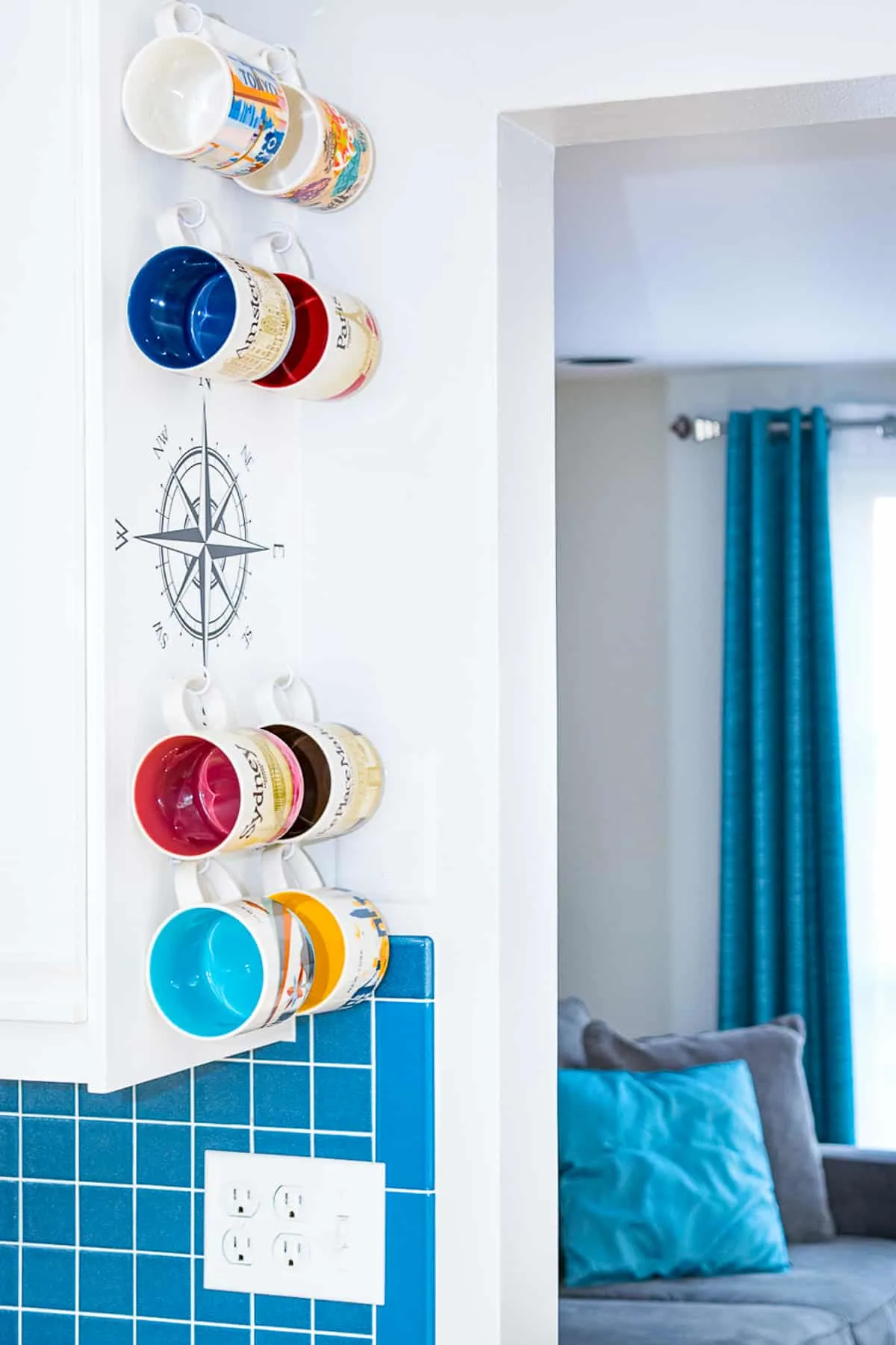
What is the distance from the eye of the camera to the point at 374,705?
149 cm

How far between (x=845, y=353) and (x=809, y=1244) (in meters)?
2.44

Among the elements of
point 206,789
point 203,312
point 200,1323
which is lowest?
point 200,1323

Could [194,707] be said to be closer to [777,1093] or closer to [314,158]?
[314,158]

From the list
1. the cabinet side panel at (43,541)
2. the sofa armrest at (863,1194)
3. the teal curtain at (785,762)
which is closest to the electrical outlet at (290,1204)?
the cabinet side panel at (43,541)

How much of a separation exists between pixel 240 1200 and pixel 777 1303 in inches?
83.9

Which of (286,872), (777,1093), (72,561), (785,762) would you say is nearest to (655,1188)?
(777,1093)

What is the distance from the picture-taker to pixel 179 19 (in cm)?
130

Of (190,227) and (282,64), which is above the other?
(282,64)

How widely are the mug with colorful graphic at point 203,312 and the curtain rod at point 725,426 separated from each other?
351 centimetres

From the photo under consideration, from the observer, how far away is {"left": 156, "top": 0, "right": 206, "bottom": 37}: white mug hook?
50.3 inches

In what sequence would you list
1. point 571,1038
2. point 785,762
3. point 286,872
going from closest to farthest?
point 286,872 < point 571,1038 < point 785,762

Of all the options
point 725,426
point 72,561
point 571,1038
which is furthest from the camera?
point 725,426

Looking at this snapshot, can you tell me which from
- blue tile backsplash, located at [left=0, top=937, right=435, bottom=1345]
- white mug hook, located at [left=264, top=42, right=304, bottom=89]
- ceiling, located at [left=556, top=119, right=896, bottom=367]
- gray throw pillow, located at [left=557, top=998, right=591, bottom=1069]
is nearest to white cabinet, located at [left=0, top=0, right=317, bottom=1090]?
white mug hook, located at [left=264, top=42, right=304, bottom=89]

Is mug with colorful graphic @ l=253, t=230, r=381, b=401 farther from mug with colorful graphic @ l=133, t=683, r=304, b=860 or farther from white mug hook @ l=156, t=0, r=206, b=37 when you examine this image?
mug with colorful graphic @ l=133, t=683, r=304, b=860
